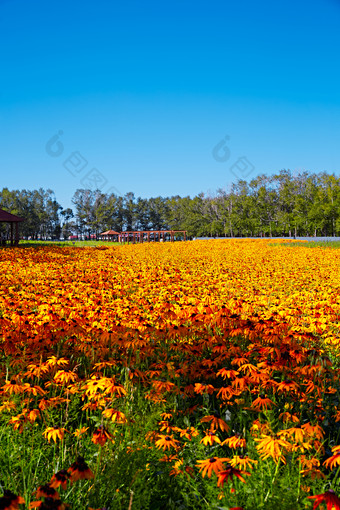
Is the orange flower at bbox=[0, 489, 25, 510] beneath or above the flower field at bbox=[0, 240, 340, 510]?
above

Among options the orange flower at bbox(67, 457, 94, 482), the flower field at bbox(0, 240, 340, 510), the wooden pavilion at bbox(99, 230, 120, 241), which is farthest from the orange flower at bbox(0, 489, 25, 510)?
the wooden pavilion at bbox(99, 230, 120, 241)

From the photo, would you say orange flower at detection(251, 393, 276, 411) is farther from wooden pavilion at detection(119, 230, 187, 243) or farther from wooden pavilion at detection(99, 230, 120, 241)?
wooden pavilion at detection(99, 230, 120, 241)

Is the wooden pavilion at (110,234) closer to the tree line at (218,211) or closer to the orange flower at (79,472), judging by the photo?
the tree line at (218,211)

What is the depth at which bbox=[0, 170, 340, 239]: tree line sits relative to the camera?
5859cm

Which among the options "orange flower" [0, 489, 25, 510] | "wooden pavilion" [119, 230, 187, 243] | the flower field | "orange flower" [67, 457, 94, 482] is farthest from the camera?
"wooden pavilion" [119, 230, 187, 243]

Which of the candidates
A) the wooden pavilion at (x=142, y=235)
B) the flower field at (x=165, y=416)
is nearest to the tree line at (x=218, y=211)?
the wooden pavilion at (x=142, y=235)

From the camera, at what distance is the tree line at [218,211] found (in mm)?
58594

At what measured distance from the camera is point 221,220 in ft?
240

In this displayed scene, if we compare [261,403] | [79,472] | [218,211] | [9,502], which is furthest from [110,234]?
[9,502]

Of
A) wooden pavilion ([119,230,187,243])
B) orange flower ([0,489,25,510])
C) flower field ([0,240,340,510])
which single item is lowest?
flower field ([0,240,340,510])

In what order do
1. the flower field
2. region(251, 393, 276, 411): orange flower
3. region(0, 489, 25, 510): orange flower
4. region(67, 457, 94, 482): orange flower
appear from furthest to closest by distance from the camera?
region(251, 393, 276, 411): orange flower → the flower field → region(67, 457, 94, 482): orange flower → region(0, 489, 25, 510): orange flower

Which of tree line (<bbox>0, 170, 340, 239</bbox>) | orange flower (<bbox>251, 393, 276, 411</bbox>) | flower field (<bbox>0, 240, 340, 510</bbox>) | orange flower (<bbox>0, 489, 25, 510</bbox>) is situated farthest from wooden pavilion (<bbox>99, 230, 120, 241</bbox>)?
orange flower (<bbox>0, 489, 25, 510</bbox>)

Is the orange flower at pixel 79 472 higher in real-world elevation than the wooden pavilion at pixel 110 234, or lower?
lower

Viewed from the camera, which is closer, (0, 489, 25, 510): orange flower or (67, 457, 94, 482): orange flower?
(0, 489, 25, 510): orange flower
